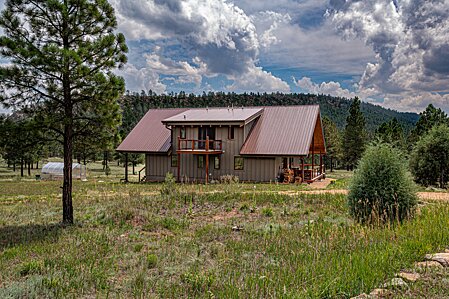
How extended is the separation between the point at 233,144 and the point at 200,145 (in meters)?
2.65

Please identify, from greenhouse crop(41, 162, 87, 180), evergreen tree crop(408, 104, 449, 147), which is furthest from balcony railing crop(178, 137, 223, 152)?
evergreen tree crop(408, 104, 449, 147)

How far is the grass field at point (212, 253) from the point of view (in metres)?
5.32

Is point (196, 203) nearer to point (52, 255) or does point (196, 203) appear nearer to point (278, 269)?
point (52, 255)

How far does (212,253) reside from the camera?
7.89m

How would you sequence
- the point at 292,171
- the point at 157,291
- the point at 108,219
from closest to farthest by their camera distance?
the point at 157,291 → the point at 108,219 → the point at 292,171

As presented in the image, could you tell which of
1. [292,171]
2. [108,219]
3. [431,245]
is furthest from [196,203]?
[292,171]

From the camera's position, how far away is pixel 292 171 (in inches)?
1035

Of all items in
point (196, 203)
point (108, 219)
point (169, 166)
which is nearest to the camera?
point (108, 219)

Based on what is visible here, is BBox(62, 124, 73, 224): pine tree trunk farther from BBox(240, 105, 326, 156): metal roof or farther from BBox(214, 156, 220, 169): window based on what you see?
BBox(214, 156, 220, 169): window

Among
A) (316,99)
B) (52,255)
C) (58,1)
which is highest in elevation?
(316,99)

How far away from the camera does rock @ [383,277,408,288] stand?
4645mm

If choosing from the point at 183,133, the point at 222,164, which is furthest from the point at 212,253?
the point at 183,133

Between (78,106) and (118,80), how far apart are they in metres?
1.66

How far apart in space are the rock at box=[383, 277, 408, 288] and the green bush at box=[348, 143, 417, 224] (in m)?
3.94
